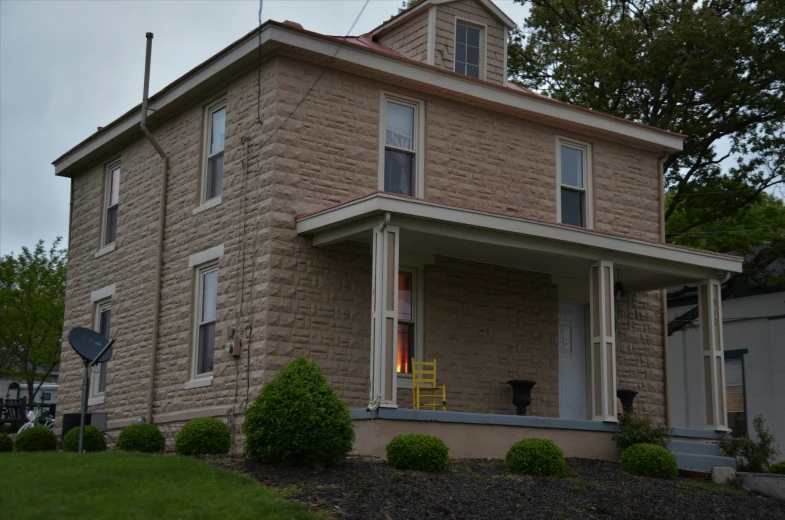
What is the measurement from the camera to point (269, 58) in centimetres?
1590

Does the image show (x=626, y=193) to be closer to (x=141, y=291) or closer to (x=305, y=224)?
(x=305, y=224)

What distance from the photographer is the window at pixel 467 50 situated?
18.6 meters

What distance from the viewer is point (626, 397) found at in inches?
725

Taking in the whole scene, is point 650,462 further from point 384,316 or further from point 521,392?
point 384,316

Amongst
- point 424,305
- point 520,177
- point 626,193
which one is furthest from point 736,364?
point 424,305

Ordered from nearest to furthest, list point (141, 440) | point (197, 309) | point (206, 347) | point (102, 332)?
1. point (141, 440)
2. point (206, 347)
3. point (197, 309)
4. point (102, 332)

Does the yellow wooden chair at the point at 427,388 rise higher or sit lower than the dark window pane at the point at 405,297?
lower

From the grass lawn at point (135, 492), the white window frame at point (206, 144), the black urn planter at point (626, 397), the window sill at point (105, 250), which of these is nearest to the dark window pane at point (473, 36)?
the white window frame at point (206, 144)

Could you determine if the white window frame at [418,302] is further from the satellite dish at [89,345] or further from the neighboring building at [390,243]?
the satellite dish at [89,345]

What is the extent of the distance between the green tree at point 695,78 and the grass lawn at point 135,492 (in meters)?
17.4

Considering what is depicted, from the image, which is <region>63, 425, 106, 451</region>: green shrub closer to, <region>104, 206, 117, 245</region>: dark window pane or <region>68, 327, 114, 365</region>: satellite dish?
<region>68, 327, 114, 365</region>: satellite dish

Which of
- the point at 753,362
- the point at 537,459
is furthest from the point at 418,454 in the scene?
the point at 753,362

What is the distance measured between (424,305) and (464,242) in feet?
5.34

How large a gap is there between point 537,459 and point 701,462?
12.2ft
